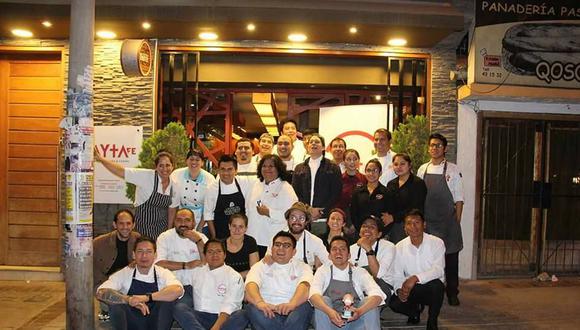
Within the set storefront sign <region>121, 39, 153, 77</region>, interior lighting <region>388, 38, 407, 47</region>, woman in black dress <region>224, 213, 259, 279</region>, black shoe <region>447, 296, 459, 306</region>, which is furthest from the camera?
interior lighting <region>388, 38, 407, 47</region>

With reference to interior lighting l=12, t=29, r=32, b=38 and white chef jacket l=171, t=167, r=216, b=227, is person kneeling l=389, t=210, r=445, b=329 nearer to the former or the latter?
white chef jacket l=171, t=167, r=216, b=227

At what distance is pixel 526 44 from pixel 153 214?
5.77 metres

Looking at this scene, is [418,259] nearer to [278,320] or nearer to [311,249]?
[311,249]

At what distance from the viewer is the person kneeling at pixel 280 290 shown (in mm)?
5113

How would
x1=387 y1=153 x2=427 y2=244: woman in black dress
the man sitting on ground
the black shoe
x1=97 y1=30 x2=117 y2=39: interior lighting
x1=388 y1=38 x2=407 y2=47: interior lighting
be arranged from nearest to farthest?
the man sitting on ground → x1=387 y1=153 x2=427 y2=244: woman in black dress → the black shoe → x1=97 y1=30 x2=117 y2=39: interior lighting → x1=388 y1=38 x2=407 y2=47: interior lighting

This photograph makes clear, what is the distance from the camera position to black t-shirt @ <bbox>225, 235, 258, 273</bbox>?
5.62 m

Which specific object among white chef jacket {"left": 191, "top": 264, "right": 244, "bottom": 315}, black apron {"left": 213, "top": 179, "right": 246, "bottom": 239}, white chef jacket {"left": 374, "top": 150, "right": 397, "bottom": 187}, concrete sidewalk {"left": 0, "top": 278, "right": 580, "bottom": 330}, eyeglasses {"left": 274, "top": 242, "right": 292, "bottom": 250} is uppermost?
white chef jacket {"left": 374, "top": 150, "right": 397, "bottom": 187}

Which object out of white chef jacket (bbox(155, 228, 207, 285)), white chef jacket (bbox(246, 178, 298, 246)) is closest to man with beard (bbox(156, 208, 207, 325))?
white chef jacket (bbox(155, 228, 207, 285))

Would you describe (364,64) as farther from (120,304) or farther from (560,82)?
(120,304)

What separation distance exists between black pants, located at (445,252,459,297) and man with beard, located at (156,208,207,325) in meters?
3.31

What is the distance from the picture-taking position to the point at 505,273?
8.52 meters

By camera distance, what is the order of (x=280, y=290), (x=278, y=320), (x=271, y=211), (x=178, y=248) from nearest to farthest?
(x=278, y=320) → (x=280, y=290) → (x=178, y=248) → (x=271, y=211)

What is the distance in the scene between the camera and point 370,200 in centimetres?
632

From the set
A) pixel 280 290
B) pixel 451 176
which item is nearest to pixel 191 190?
pixel 280 290
